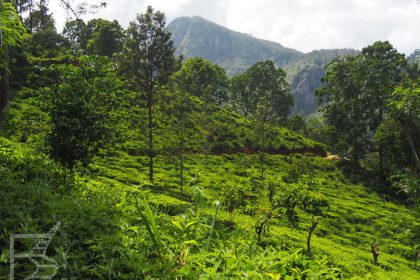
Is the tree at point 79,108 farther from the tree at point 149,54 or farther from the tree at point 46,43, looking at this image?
the tree at point 46,43

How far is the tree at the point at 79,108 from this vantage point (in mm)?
9852

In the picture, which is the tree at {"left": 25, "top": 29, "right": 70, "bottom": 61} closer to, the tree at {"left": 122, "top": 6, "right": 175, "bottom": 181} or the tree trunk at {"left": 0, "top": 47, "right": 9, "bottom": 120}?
the tree at {"left": 122, "top": 6, "right": 175, "bottom": 181}

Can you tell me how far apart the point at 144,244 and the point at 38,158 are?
440cm

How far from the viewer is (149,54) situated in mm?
28531

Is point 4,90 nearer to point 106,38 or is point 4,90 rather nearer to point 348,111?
point 348,111

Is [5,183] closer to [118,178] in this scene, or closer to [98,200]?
[98,200]

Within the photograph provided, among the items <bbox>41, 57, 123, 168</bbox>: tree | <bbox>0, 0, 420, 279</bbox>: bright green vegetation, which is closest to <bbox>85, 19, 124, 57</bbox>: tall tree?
<bbox>0, 0, 420, 279</bbox>: bright green vegetation

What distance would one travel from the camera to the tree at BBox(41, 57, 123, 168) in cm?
985

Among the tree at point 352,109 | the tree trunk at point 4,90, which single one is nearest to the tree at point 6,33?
the tree trunk at point 4,90

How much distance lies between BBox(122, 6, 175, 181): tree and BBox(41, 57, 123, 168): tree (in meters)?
17.1

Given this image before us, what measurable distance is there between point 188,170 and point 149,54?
11.8 meters

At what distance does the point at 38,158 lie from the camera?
6.71 meters

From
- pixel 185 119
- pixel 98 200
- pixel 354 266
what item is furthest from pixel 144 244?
pixel 185 119

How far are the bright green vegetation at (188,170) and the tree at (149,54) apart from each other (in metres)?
0.11
